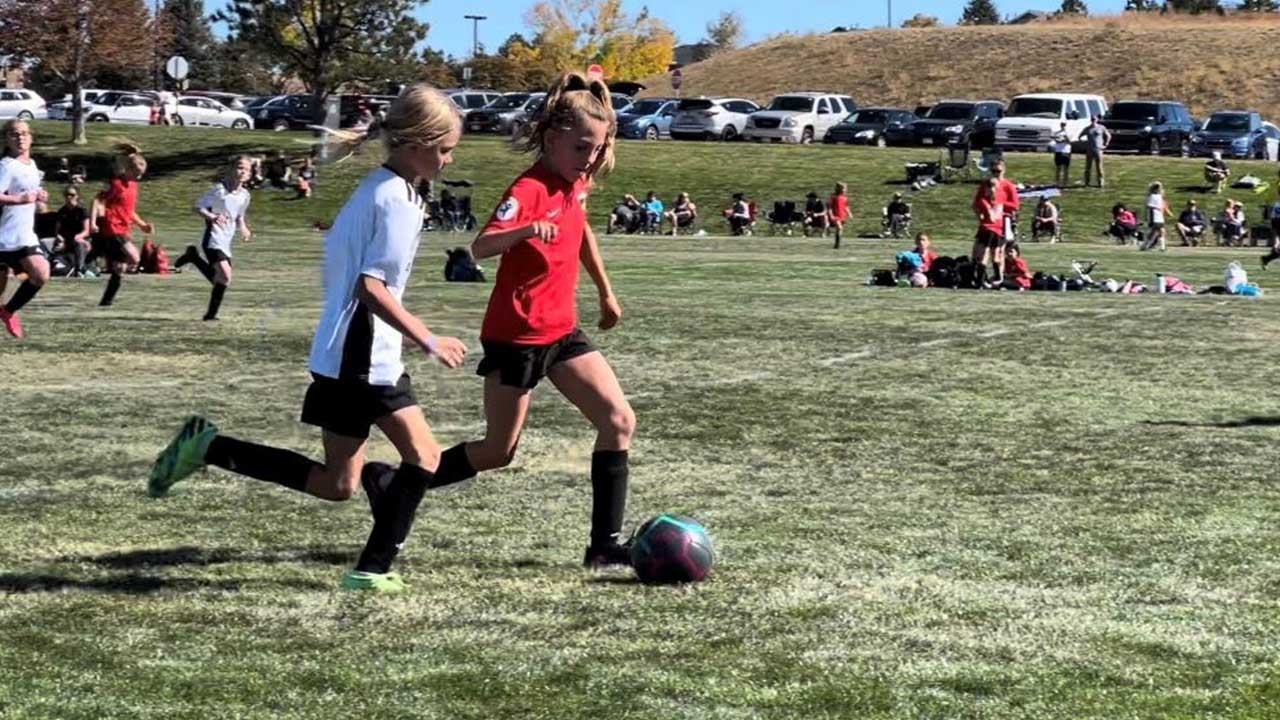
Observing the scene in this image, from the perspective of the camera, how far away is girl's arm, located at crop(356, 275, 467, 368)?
644 centimetres

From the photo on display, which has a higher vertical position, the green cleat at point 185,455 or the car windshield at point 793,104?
the car windshield at point 793,104

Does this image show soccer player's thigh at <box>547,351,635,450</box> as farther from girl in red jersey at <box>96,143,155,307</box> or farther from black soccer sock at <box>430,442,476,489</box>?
girl in red jersey at <box>96,143,155,307</box>

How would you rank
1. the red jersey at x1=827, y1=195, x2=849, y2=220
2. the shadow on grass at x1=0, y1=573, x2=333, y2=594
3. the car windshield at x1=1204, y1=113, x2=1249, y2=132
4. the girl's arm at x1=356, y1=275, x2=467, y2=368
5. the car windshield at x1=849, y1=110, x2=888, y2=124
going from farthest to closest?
the car windshield at x1=849, y1=110, x2=888, y2=124
the car windshield at x1=1204, y1=113, x2=1249, y2=132
the red jersey at x1=827, y1=195, x2=849, y2=220
the shadow on grass at x1=0, y1=573, x2=333, y2=594
the girl's arm at x1=356, y1=275, x2=467, y2=368

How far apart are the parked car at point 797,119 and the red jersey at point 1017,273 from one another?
36.4m

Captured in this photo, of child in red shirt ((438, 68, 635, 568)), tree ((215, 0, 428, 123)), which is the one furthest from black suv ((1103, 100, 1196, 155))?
child in red shirt ((438, 68, 635, 568))

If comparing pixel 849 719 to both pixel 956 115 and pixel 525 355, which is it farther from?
pixel 956 115

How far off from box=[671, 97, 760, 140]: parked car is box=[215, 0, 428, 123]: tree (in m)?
11.5

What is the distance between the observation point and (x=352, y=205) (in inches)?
262

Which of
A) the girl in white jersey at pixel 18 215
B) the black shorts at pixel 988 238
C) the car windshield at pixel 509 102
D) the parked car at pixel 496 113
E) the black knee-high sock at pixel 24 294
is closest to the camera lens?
the girl in white jersey at pixel 18 215

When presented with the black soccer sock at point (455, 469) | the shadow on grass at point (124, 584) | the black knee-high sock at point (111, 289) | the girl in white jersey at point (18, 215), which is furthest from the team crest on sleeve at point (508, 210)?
the black knee-high sock at point (111, 289)

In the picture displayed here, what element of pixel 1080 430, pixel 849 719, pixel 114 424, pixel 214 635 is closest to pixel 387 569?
pixel 214 635

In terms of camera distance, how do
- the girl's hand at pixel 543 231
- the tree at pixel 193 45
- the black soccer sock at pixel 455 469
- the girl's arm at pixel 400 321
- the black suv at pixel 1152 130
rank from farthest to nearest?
the tree at pixel 193 45, the black suv at pixel 1152 130, the black soccer sock at pixel 455 469, the girl's hand at pixel 543 231, the girl's arm at pixel 400 321

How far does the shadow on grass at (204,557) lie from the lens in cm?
755

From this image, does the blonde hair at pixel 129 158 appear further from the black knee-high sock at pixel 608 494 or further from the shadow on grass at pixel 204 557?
the black knee-high sock at pixel 608 494
